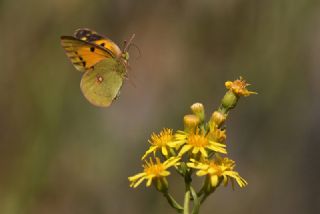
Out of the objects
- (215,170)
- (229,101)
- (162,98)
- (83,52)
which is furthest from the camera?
(162,98)

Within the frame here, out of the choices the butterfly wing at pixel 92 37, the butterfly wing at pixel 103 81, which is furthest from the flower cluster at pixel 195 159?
the butterfly wing at pixel 92 37

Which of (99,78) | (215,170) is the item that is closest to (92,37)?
(99,78)

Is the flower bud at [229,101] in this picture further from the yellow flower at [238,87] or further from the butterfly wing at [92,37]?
the butterfly wing at [92,37]

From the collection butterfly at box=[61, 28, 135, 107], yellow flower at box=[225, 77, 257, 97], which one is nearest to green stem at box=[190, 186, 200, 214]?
yellow flower at box=[225, 77, 257, 97]

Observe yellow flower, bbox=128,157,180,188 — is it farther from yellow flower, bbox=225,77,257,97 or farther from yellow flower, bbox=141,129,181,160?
yellow flower, bbox=225,77,257,97

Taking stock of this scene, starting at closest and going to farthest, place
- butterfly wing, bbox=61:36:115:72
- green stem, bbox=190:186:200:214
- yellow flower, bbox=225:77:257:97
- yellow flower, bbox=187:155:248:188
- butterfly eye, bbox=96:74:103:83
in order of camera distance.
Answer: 1. green stem, bbox=190:186:200:214
2. yellow flower, bbox=187:155:248:188
3. yellow flower, bbox=225:77:257:97
4. butterfly wing, bbox=61:36:115:72
5. butterfly eye, bbox=96:74:103:83

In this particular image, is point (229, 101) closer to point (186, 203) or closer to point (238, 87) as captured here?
point (238, 87)

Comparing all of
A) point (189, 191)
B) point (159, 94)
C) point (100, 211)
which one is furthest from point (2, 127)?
point (189, 191)
